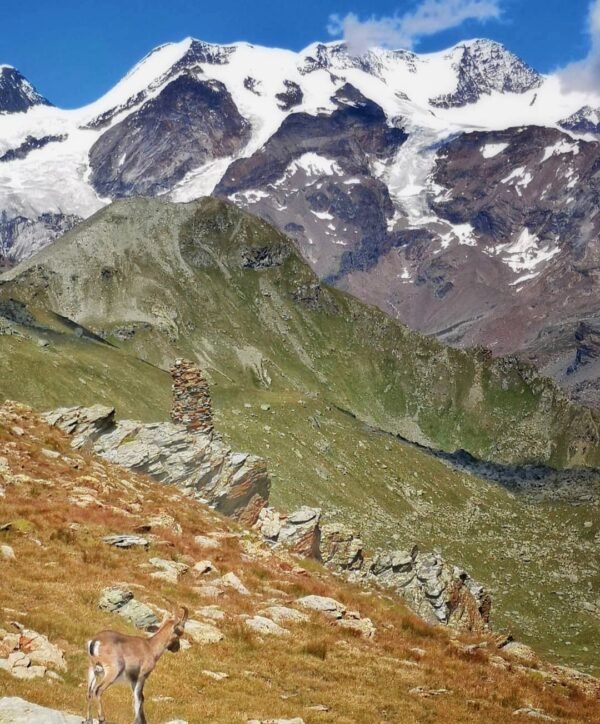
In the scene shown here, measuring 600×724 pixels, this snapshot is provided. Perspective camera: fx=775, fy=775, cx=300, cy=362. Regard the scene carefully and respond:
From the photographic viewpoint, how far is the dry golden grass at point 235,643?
18.6m

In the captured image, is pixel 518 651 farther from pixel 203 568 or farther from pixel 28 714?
pixel 28 714


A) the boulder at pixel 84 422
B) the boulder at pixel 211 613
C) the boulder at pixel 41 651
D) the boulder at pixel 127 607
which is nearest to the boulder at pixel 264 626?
the boulder at pixel 211 613

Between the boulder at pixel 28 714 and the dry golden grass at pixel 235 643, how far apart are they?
129 centimetres

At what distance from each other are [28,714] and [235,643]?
390 inches

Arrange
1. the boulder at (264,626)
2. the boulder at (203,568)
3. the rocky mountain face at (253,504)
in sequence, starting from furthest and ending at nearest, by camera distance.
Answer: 1. the rocky mountain face at (253,504)
2. the boulder at (203,568)
3. the boulder at (264,626)

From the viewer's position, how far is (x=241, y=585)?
28.9m

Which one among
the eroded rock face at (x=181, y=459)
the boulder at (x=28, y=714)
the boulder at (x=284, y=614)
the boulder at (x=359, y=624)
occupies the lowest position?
the boulder at (x=28, y=714)

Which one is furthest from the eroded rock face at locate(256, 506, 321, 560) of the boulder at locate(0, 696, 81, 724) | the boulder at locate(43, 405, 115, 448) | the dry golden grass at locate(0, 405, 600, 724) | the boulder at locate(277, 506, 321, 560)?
the boulder at locate(0, 696, 81, 724)

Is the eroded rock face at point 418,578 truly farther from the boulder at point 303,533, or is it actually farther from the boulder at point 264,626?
the boulder at point 264,626

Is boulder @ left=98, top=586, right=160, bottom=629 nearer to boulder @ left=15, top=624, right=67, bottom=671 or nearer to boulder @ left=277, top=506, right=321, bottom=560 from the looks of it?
boulder @ left=15, top=624, right=67, bottom=671

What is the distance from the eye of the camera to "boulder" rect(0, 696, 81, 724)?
13.5 m

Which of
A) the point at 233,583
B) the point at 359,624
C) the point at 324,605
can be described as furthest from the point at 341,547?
the point at 233,583

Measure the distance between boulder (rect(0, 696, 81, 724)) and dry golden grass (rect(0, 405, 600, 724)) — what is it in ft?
4.25

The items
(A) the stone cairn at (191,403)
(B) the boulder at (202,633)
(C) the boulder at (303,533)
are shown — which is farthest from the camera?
(A) the stone cairn at (191,403)
